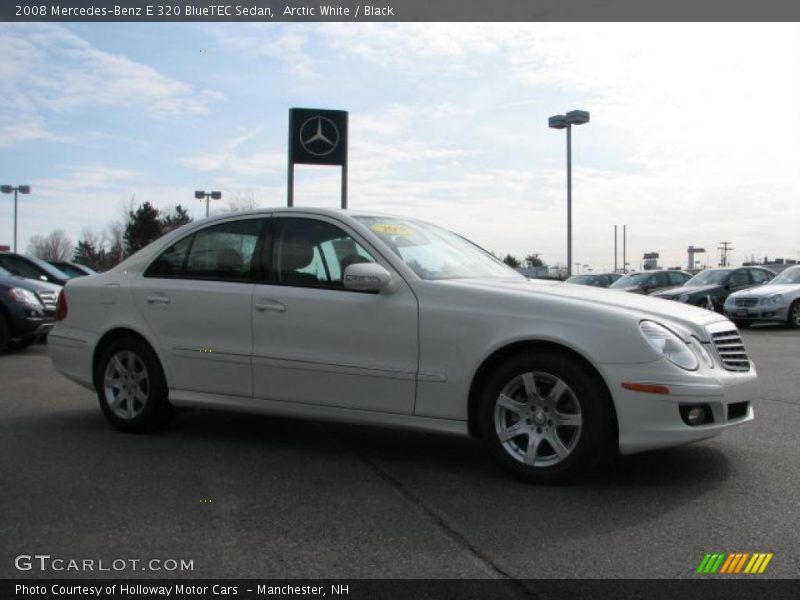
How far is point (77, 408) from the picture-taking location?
22.3ft

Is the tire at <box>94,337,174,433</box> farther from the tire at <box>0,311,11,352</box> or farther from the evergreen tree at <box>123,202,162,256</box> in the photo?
the evergreen tree at <box>123,202,162,256</box>

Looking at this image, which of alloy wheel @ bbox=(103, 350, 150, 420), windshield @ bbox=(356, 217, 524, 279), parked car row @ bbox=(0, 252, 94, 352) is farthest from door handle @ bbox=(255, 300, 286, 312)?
parked car row @ bbox=(0, 252, 94, 352)

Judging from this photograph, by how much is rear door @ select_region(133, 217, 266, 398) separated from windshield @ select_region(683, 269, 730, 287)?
1708 cm

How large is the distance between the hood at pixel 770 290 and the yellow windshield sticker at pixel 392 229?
14.2m

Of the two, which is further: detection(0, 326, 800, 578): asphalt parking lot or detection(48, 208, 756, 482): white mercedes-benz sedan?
detection(48, 208, 756, 482): white mercedes-benz sedan

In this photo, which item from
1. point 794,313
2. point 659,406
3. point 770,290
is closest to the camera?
point 659,406

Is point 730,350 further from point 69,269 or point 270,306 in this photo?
point 69,269

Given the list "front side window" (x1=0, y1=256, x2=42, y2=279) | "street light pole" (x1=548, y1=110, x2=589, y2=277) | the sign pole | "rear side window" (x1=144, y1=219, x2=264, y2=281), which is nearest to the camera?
"rear side window" (x1=144, y1=219, x2=264, y2=281)

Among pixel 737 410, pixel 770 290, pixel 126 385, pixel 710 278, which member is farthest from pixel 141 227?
pixel 737 410

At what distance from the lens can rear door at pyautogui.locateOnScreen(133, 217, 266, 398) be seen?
17.0ft

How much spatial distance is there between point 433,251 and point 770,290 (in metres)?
14.6

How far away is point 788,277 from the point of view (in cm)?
1850

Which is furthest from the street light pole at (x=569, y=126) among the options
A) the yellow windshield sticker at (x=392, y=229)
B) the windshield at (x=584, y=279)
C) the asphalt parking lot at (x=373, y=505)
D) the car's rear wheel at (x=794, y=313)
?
the yellow windshield sticker at (x=392, y=229)
